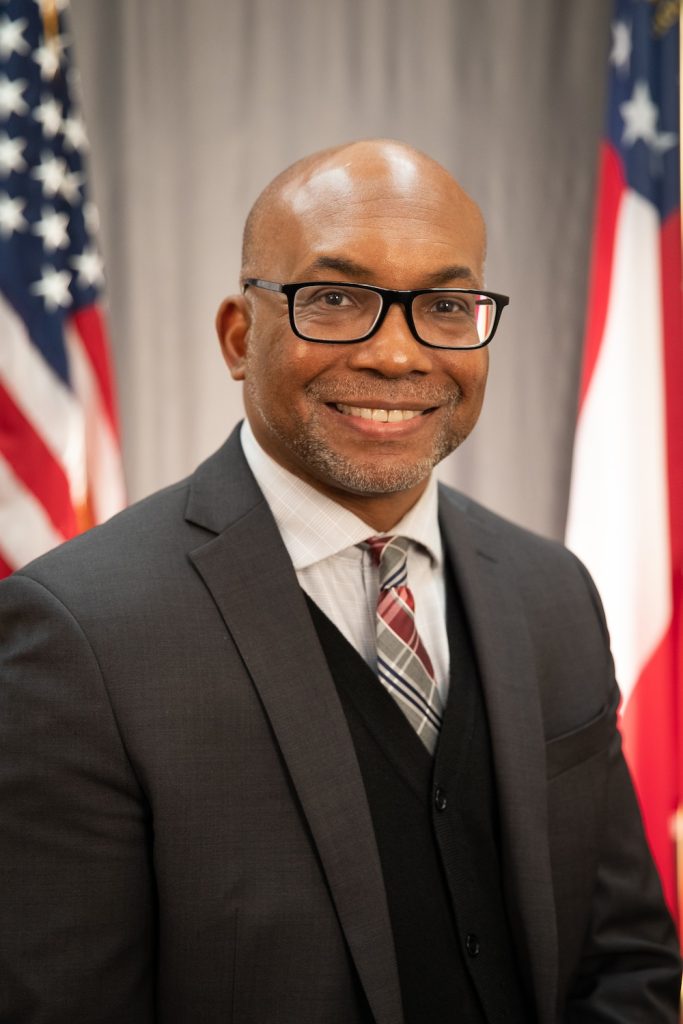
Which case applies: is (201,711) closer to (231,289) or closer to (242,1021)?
(242,1021)

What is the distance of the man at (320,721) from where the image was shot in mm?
→ 1228

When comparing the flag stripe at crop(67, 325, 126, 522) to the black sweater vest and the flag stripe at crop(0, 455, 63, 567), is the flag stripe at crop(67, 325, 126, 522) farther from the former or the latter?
the black sweater vest

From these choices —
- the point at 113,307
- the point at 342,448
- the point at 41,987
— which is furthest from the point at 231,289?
the point at 41,987

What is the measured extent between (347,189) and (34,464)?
3.79 feet

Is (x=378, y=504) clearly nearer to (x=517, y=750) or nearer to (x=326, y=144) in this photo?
(x=517, y=750)

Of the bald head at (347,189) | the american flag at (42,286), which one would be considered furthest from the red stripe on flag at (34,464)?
the bald head at (347,189)

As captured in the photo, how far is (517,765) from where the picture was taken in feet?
4.73

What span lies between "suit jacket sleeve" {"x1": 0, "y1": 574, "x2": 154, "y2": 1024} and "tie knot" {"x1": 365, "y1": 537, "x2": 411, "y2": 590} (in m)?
0.41

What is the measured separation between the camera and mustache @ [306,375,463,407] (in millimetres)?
1335

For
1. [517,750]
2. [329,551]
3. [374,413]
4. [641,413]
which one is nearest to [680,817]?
[641,413]

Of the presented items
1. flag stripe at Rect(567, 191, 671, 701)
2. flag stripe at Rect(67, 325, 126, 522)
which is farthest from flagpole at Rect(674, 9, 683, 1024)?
flag stripe at Rect(67, 325, 126, 522)

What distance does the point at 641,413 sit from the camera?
102 inches

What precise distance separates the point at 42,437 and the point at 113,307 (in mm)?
666

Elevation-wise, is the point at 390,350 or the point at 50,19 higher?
the point at 50,19
